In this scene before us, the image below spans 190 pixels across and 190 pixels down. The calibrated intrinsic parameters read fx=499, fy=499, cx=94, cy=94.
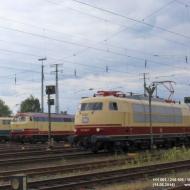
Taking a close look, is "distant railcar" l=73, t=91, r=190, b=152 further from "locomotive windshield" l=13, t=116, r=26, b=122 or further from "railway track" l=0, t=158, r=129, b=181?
"locomotive windshield" l=13, t=116, r=26, b=122

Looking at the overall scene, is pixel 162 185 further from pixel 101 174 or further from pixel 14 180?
pixel 14 180

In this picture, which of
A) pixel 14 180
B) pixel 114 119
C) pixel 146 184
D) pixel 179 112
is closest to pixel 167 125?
pixel 179 112

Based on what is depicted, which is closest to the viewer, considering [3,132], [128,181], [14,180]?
[14,180]

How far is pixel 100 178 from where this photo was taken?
660 inches

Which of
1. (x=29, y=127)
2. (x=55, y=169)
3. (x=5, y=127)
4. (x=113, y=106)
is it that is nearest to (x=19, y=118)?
(x=29, y=127)

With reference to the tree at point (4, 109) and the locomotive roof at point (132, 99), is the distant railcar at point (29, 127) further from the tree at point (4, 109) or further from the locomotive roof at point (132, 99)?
the tree at point (4, 109)

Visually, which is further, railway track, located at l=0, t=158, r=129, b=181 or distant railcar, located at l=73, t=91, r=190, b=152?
distant railcar, located at l=73, t=91, r=190, b=152

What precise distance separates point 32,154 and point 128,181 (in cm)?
1379

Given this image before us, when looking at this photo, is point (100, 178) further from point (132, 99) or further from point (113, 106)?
point (132, 99)

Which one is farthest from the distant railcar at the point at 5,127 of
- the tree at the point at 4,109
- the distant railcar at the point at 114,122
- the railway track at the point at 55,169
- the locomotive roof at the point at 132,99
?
the tree at the point at 4,109

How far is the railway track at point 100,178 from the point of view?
14.7 meters

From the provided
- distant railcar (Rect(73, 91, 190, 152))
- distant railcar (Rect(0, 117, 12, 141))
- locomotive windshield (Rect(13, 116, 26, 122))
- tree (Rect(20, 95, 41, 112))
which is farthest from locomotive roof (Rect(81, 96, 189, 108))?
tree (Rect(20, 95, 41, 112))

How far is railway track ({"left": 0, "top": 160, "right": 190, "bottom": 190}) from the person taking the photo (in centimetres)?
1466

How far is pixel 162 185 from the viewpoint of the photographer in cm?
1481
